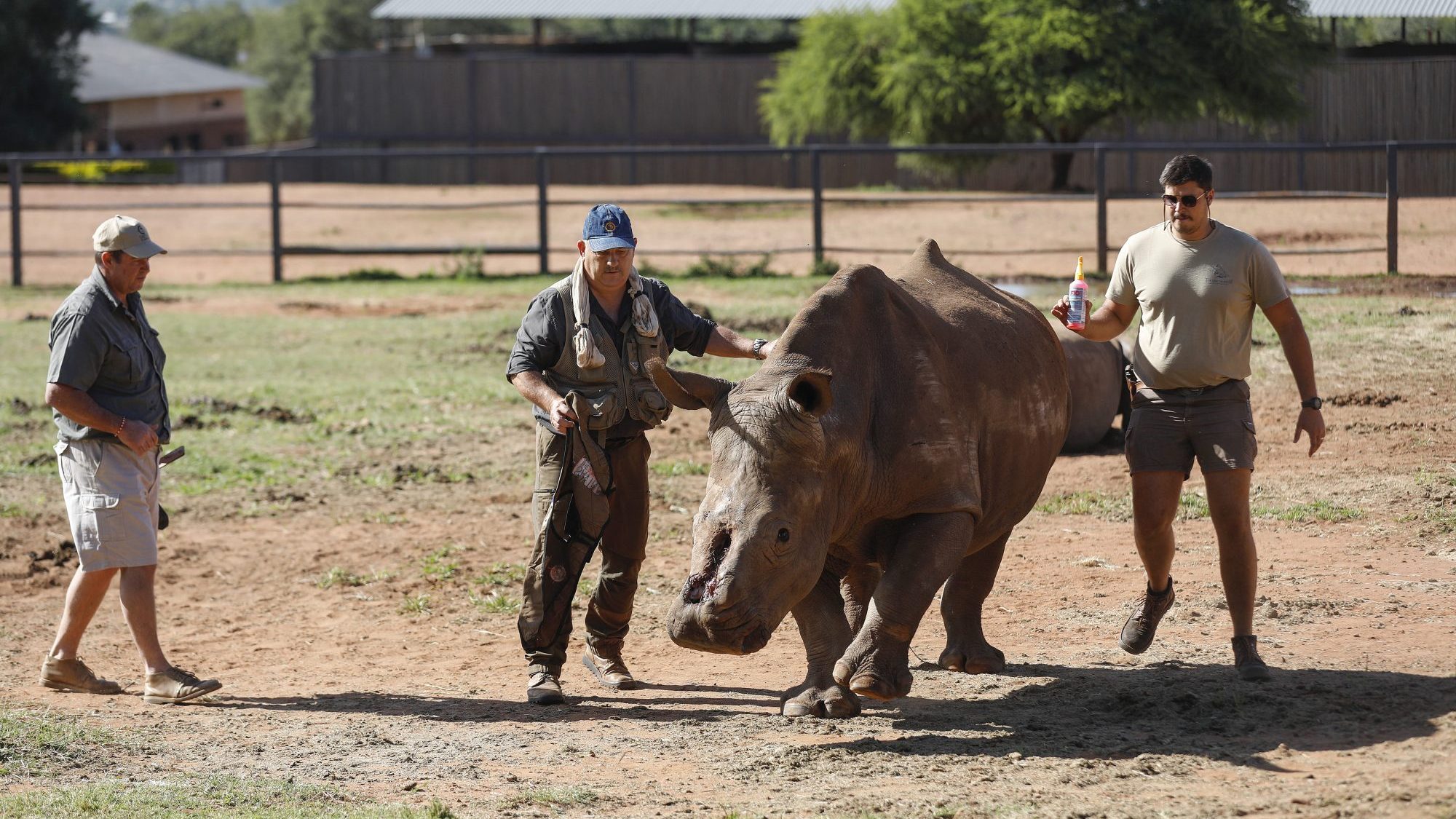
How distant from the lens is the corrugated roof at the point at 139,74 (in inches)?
2194

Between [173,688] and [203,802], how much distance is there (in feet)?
5.33

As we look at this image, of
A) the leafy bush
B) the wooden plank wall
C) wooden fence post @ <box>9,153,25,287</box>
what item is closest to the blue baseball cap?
the leafy bush

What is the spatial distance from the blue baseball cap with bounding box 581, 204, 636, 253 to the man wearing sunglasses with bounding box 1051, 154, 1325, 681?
1762 millimetres

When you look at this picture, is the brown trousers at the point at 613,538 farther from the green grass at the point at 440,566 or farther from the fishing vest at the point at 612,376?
the green grass at the point at 440,566

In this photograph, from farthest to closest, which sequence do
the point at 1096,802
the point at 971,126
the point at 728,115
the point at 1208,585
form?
the point at 728,115 → the point at 971,126 → the point at 1208,585 → the point at 1096,802

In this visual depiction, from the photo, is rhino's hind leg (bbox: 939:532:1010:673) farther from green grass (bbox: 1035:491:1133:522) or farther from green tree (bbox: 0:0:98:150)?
green tree (bbox: 0:0:98:150)

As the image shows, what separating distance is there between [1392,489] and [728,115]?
3260cm

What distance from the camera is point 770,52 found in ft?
141

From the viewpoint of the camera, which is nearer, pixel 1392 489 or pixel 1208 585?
pixel 1208 585

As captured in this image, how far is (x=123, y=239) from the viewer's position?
6.65 meters

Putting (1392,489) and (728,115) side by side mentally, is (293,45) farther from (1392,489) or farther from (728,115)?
(1392,489)

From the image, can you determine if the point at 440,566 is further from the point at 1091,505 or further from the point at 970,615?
the point at 1091,505

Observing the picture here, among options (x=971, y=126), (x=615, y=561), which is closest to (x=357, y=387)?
(x=615, y=561)

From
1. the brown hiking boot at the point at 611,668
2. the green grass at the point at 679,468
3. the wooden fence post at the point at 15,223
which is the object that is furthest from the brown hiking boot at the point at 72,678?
the wooden fence post at the point at 15,223
